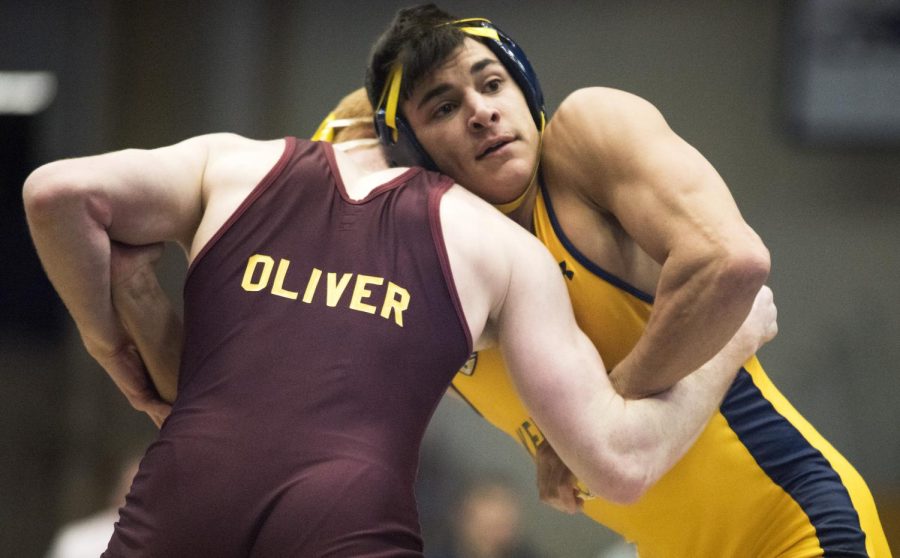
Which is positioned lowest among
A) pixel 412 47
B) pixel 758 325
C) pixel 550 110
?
pixel 550 110

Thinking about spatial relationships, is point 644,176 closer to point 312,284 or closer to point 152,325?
point 312,284

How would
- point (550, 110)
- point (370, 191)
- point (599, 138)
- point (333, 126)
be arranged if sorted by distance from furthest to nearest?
point (550, 110)
point (333, 126)
point (599, 138)
point (370, 191)

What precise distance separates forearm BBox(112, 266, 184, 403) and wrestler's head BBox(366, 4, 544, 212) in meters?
0.57

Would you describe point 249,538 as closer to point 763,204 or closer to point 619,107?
point 619,107

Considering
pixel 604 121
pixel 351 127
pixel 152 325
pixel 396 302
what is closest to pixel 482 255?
pixel 396 302

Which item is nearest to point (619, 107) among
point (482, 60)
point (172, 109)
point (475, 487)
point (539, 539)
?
point (482, 60)

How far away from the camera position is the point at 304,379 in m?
1.94

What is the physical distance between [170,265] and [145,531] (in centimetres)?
451

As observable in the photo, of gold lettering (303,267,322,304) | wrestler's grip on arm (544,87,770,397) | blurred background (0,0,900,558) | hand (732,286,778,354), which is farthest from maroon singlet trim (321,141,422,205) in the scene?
blurred background (0,0,900,558)

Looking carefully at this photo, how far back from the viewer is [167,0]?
635 centimetres

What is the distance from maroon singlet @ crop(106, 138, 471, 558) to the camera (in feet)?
6.13

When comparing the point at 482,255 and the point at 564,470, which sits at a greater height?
the point at 482,255

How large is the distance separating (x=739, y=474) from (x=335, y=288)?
3.08 feet

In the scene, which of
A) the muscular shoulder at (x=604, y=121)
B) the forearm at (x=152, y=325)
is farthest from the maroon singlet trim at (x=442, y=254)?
the forearm at (x=152, y=325)
